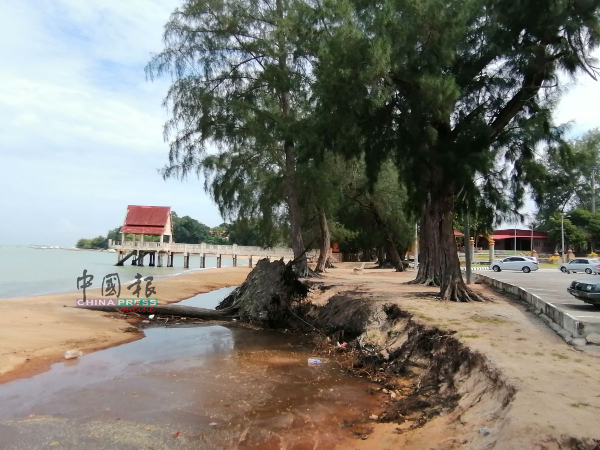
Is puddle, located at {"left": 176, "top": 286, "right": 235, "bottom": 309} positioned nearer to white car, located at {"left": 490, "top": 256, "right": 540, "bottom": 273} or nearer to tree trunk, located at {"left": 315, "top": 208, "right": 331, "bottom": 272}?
tree trunk, located at {"left": 315, "top": 208, "right": 331, "bottom": 272}

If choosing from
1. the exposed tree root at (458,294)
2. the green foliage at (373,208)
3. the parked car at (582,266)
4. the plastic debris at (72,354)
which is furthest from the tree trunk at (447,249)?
the parked car at (582,266)

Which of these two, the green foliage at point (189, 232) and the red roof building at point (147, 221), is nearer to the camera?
the red roof building at point (147, 221)

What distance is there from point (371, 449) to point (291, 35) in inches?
673

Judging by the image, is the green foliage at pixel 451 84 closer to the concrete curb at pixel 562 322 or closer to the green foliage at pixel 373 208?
the concrete curb at pixel 562 322

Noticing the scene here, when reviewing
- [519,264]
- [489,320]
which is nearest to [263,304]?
[489,320]

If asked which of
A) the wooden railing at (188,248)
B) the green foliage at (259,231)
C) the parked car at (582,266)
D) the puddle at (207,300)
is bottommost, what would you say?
the puddle at (207,300)

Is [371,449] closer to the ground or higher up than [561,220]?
closer to the ground

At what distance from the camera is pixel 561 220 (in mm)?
51062

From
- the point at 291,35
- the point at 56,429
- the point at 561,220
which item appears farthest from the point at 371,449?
the point at 561,220

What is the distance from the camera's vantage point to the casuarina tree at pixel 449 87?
1183cm

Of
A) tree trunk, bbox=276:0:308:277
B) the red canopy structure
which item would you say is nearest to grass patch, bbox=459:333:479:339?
tree trunk, bbox=276:0:308:277

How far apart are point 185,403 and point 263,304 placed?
340 inches

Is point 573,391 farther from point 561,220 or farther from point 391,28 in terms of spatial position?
point 561,220

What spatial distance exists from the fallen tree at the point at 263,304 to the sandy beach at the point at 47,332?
154cm
